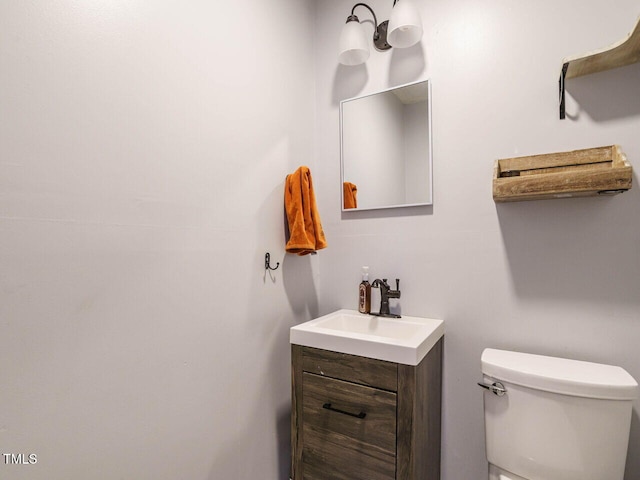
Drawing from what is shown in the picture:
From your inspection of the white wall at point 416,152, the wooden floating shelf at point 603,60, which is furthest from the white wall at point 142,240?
the wooden floating shelf at point 603,60

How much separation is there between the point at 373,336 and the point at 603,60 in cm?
125

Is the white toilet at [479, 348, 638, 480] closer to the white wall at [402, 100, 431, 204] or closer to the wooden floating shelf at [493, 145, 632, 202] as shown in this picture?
the wooden floating shelf at [493, 145, 632, 202]

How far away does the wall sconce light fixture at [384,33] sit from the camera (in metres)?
1.40

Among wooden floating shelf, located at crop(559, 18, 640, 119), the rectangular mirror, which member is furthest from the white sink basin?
Result: wooden floating shelf, located at crop(559, 18, 640, 119)

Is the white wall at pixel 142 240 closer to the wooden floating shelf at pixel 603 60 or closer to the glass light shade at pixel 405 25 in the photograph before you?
the glass light shade at pixel 405 25

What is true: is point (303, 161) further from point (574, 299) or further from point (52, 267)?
point (574, 299)

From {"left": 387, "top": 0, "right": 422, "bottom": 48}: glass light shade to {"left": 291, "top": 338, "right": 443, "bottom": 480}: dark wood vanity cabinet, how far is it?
1.33 m

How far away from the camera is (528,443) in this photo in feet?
3.57

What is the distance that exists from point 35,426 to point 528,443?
4.68ft

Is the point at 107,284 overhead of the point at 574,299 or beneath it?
overhead

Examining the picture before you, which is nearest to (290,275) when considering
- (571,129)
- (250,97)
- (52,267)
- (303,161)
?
(303,161)

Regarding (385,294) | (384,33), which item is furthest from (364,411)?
(384,33)

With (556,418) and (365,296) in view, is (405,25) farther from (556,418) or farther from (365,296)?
(556,418)

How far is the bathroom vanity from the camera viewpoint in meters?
1.11
